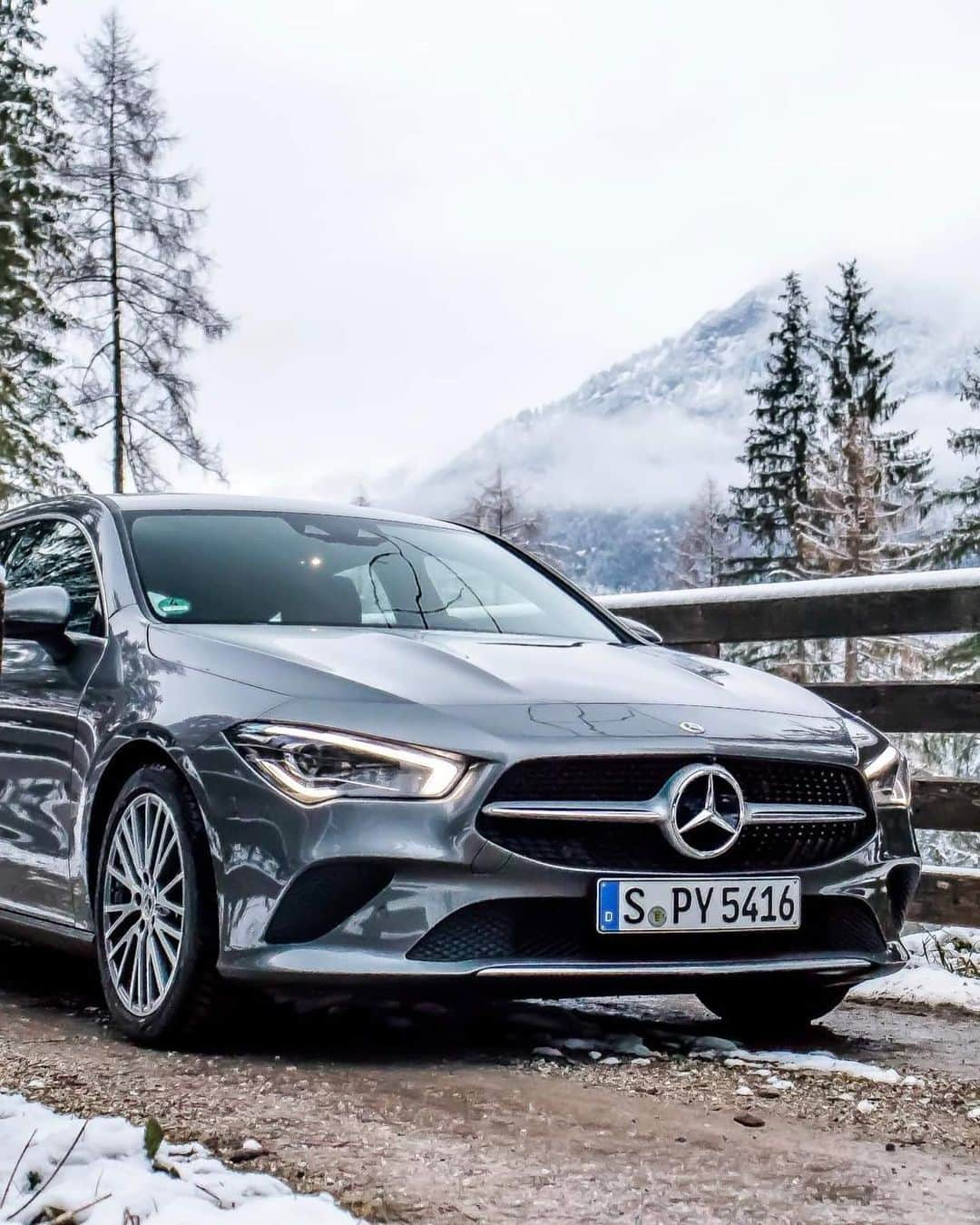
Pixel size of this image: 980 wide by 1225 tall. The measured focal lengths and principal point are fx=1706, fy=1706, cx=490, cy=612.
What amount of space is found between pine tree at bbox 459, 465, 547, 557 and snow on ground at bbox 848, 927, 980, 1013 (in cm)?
4363

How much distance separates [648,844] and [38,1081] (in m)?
1.42

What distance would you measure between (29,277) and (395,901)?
1015 inches

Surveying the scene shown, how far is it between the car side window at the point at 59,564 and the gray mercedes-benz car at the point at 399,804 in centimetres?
2

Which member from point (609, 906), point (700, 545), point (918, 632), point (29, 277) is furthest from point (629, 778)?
point (700, 545)

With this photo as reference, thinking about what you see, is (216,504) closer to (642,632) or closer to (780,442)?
(642,632)

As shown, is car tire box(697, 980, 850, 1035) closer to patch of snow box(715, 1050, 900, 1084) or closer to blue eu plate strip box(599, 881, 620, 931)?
patch of snow box(715, 1050, 900, 1084)

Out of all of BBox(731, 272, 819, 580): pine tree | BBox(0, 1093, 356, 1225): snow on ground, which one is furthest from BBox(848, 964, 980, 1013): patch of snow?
BBox(731, 272, 819, 580): pine tree

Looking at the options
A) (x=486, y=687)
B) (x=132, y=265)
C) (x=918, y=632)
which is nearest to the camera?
(x=486, y=687)

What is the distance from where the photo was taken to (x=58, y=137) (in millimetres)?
29734

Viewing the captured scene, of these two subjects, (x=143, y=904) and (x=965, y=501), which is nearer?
(x=143, y=904)

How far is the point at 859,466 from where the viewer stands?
A: 3988 centimetres

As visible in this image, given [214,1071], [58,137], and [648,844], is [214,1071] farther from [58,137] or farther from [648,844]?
[58,137]

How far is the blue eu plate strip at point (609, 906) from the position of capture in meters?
3.82

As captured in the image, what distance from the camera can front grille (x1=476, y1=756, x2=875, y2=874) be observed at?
3795 millimetres
